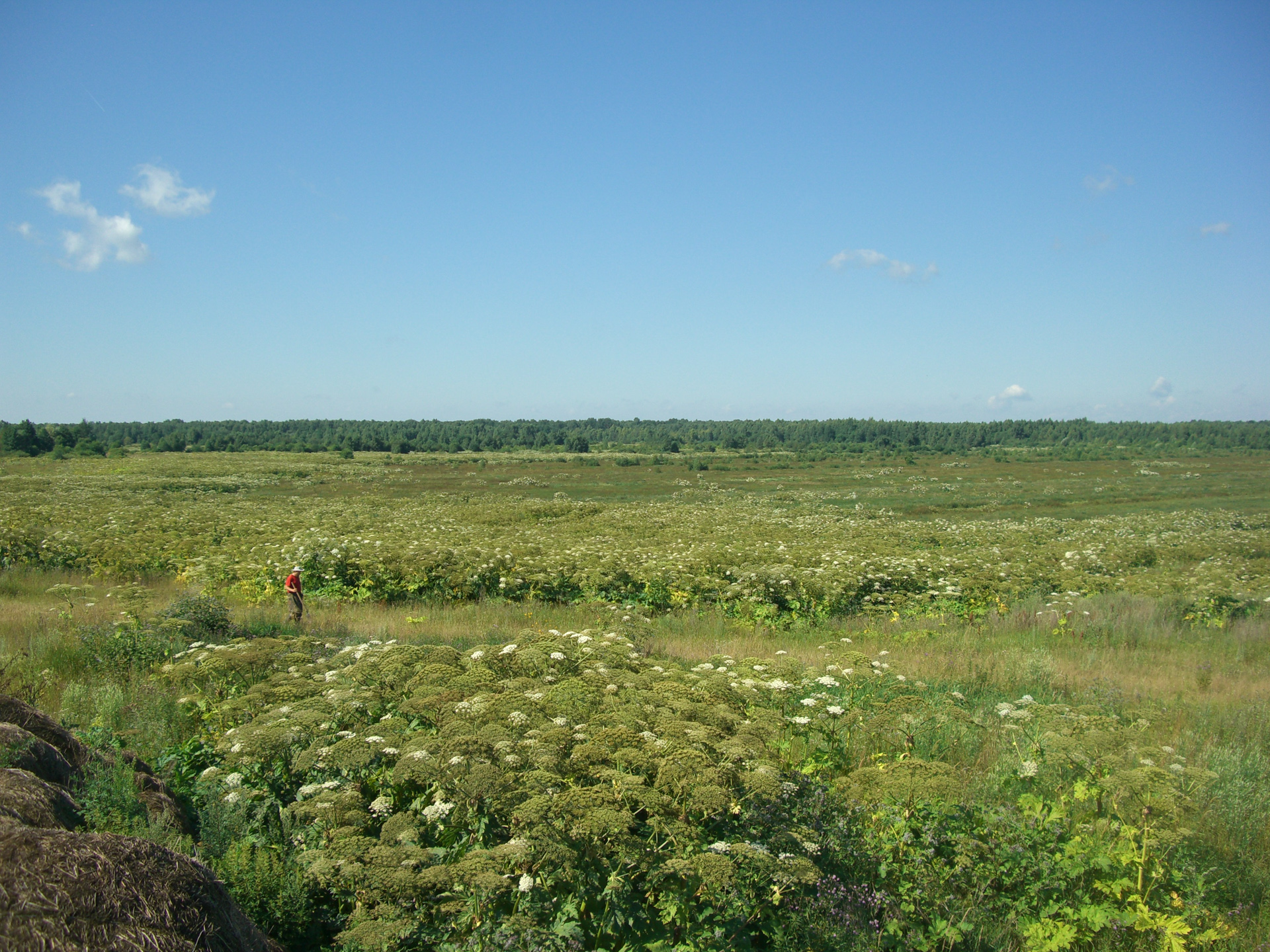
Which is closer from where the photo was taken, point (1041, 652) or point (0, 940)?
point (0, 940)

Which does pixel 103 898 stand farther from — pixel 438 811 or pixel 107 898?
pixel 438 811

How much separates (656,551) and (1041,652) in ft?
39.4

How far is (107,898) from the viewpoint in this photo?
251 centimetres

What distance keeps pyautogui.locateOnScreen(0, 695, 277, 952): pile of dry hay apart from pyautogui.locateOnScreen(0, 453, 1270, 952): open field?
2.42ft

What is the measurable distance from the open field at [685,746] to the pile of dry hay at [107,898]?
2.42 feet

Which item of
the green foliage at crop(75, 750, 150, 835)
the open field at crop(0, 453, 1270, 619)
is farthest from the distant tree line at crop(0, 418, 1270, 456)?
the green foliage at crop(75, 750, 150, 835)

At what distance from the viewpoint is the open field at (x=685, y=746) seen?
12.3 feet

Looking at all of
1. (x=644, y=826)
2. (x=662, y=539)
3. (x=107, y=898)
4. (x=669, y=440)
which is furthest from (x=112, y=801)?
(x=669, y=440)

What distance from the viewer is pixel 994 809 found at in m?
5.12

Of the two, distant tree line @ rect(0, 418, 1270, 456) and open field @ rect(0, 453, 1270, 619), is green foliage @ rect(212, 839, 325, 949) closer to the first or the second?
open field @ rect(0, 453, 1270, 619)

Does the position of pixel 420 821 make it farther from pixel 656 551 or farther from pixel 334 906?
pixel 656 551

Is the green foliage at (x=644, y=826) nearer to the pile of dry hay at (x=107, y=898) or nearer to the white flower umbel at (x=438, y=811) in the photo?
→ the white flower umbel at (x=438, y=811)

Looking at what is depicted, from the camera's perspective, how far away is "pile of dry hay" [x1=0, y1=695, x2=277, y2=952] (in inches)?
93.6

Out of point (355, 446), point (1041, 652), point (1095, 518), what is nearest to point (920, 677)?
point (1041, 652)
